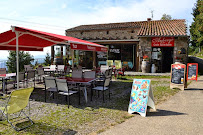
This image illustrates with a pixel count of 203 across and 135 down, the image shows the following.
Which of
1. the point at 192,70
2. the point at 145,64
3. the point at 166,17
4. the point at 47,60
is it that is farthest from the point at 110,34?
the point at 166,17

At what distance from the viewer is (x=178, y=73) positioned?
759 cm

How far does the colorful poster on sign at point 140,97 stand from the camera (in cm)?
454

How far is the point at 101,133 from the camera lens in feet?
11.3

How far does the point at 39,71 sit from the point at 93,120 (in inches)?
211

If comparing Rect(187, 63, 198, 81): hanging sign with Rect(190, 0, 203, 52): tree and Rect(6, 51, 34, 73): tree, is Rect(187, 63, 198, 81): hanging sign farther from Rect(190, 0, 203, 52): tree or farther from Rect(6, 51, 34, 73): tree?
Rect(190, 0, 203, 52): tree

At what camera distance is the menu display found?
750 cm

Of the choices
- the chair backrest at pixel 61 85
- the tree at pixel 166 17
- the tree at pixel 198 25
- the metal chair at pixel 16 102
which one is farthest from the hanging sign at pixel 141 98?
the tree at pixel 166 17

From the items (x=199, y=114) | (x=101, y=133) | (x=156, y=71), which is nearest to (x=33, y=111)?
(x=101, y=133)

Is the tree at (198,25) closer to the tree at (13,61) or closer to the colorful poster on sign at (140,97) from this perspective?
the colorful poster on sign at (140,97)

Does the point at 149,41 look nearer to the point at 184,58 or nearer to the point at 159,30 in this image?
the point at 159,30

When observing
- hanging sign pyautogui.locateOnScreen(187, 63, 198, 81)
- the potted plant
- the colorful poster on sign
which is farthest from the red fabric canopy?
the potted plant

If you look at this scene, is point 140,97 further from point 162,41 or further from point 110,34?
point 110,34

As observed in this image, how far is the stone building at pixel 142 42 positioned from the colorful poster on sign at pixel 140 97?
8558 millimetres

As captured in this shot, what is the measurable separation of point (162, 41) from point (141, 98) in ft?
31.3
